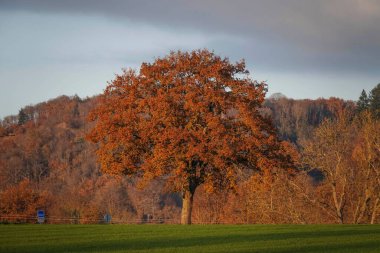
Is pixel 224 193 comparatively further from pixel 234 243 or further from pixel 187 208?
pixel 234 243

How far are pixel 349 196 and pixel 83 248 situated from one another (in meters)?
40.6

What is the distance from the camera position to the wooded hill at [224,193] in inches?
2117

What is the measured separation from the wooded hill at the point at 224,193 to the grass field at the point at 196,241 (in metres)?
9.50

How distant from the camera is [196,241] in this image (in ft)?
82.5

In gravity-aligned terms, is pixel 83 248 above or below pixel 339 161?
below

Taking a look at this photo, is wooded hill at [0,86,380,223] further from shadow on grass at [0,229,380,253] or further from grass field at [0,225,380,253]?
shadow on grass at [0,229,380,253]

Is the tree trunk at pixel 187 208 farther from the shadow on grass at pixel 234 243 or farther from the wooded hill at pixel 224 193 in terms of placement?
the shadow on grass at pixel 234 243

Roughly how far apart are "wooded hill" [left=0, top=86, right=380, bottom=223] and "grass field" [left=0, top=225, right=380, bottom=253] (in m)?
9.50

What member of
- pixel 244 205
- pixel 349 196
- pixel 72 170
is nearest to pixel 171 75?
pixel 349 196

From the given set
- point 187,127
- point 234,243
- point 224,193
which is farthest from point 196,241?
point 224,193

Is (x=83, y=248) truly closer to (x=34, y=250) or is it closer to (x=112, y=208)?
(x=34, y=250)

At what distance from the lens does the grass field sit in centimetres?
2198

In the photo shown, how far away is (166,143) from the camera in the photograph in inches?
1475

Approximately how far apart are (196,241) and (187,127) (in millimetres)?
13610
